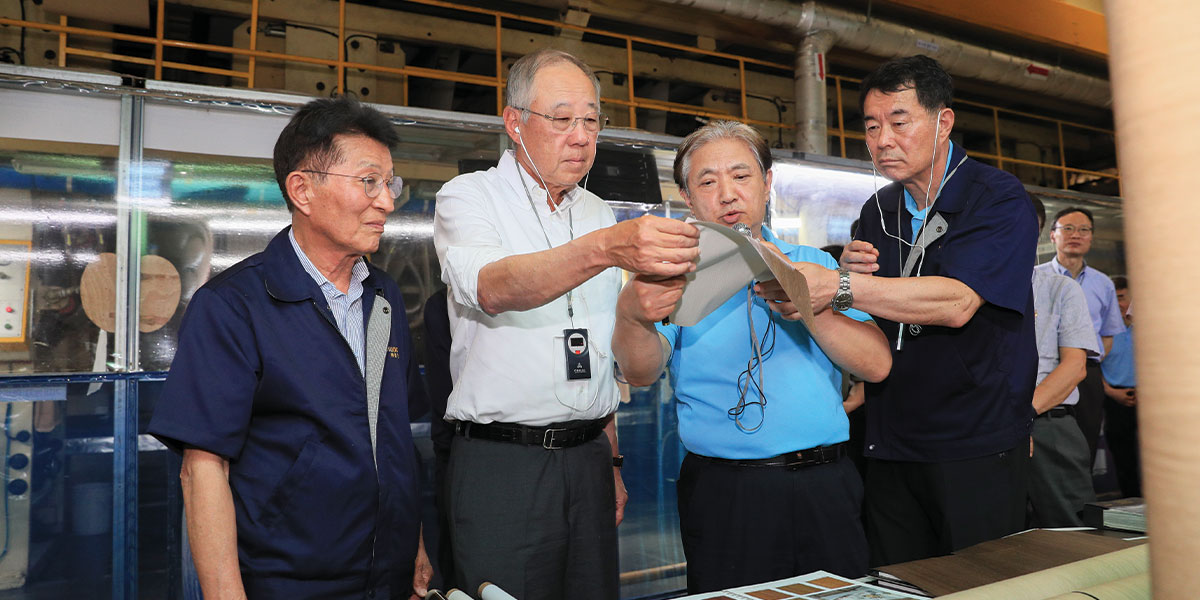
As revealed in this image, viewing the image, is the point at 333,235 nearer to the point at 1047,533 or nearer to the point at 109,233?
the point at 1047,533

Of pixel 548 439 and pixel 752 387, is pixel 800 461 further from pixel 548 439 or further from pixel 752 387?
pixel 548 439

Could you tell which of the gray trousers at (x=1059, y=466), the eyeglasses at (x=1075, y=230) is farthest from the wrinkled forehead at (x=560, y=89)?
the eyeglasses at (x=1075, y=230)

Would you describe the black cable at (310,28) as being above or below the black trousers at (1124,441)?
above

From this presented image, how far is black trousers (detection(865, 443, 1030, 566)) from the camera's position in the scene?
1951mm

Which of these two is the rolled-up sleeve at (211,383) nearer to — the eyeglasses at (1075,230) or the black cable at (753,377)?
the black cable at (753,377)

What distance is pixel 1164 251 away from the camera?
393mm

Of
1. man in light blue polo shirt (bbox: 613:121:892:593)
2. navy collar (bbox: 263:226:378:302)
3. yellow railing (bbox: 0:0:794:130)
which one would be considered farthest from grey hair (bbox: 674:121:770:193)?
yellow railing (bbox: 0:0:794:130)

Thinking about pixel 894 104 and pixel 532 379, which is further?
pixel 894 104

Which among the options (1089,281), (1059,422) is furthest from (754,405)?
(1089,281)

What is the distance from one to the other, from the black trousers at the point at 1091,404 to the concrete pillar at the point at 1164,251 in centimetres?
509

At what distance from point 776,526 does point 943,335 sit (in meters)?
0.70

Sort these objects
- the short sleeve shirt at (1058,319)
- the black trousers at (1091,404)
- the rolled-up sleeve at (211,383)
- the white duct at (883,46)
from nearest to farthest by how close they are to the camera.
A: the rolled-up sleeve at (211,383)
the short sleeve shirt at (1058,319)
the black trousers at (1091,404)
the white duct at (883,46)

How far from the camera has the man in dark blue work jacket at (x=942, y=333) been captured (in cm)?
191

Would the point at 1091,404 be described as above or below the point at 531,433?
below
